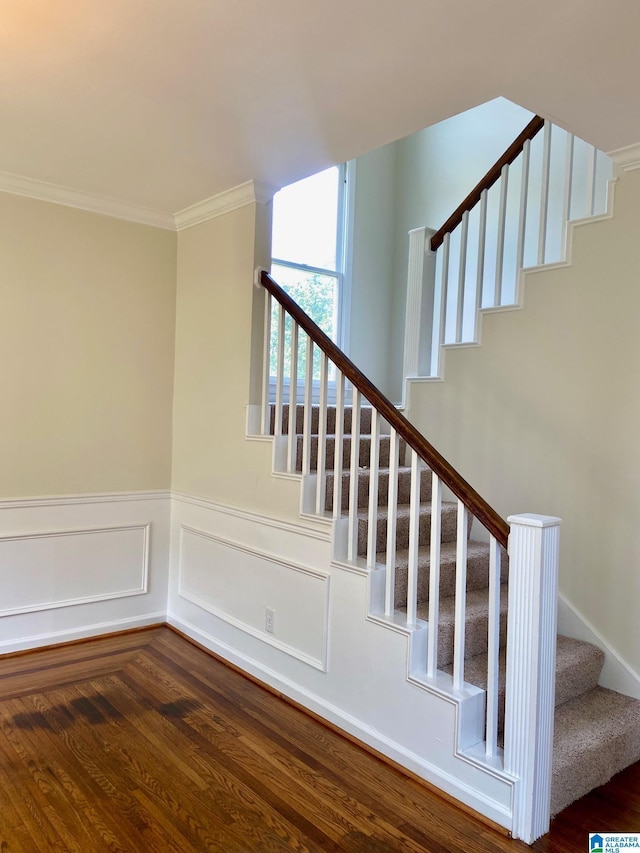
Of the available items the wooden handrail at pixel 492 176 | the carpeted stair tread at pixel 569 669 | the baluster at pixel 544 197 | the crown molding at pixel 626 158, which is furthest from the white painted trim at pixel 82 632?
the crown molding at pixel 626 158

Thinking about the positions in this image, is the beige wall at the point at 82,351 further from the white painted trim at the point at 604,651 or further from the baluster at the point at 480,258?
the white painted trim at the point at 604,651

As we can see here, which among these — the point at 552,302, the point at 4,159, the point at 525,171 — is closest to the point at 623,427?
the point at 552,302

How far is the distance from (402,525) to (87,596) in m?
1.97

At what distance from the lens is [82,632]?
367cm

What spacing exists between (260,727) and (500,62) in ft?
9.14

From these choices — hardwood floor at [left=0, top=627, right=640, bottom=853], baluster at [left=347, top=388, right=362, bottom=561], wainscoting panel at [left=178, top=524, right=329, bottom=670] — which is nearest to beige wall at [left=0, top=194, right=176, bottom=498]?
wainscoting panel at [left=178, top=524, right=329, bottom=670]

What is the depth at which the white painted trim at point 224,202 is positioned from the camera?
3.27 m

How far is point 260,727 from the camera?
2.75 m

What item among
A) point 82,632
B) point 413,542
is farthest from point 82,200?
point 413,542

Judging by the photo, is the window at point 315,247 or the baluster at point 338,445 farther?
the window at point 315,247

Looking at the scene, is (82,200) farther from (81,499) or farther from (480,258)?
(480,258)

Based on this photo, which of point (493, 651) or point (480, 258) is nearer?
point (493, 651)

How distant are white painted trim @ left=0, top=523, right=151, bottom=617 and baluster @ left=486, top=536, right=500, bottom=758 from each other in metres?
2.42

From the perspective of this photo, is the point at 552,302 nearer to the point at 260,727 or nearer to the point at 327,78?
the point at 327,78
